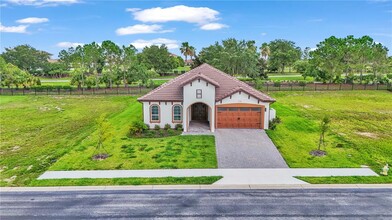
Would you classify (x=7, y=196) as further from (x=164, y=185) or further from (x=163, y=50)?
(x=163, y=50)

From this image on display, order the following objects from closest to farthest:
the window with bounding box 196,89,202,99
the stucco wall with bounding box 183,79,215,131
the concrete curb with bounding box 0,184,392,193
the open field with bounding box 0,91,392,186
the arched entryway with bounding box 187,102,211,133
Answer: the concrete curb with bounding box 0,184,392,193
the open field with bounding box 0,91,392,186
the stucco wall with bounding box 183,79,215,131
the window with bounding box 196,89,202,99
the arched entryway with bounding box 187,102,211,133

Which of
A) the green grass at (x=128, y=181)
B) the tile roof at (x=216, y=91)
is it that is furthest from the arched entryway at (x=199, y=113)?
the green grass at (x=128, y=181)

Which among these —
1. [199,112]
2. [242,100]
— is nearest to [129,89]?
[199,112]

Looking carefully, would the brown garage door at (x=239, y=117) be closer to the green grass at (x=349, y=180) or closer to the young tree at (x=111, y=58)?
the green grass at (x=349, y=180)

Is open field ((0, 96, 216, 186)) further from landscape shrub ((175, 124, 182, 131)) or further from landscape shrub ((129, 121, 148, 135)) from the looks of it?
landscape shrub ((175, 124, 182, 131))

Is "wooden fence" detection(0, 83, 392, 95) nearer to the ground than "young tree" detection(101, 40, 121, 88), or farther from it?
nearer to the ground

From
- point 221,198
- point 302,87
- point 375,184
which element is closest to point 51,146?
point 221,198

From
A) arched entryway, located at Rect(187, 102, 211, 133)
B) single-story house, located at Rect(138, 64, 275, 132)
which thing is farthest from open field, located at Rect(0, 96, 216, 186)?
arched entryway, located at Rect(187, 102, 211, 133)
